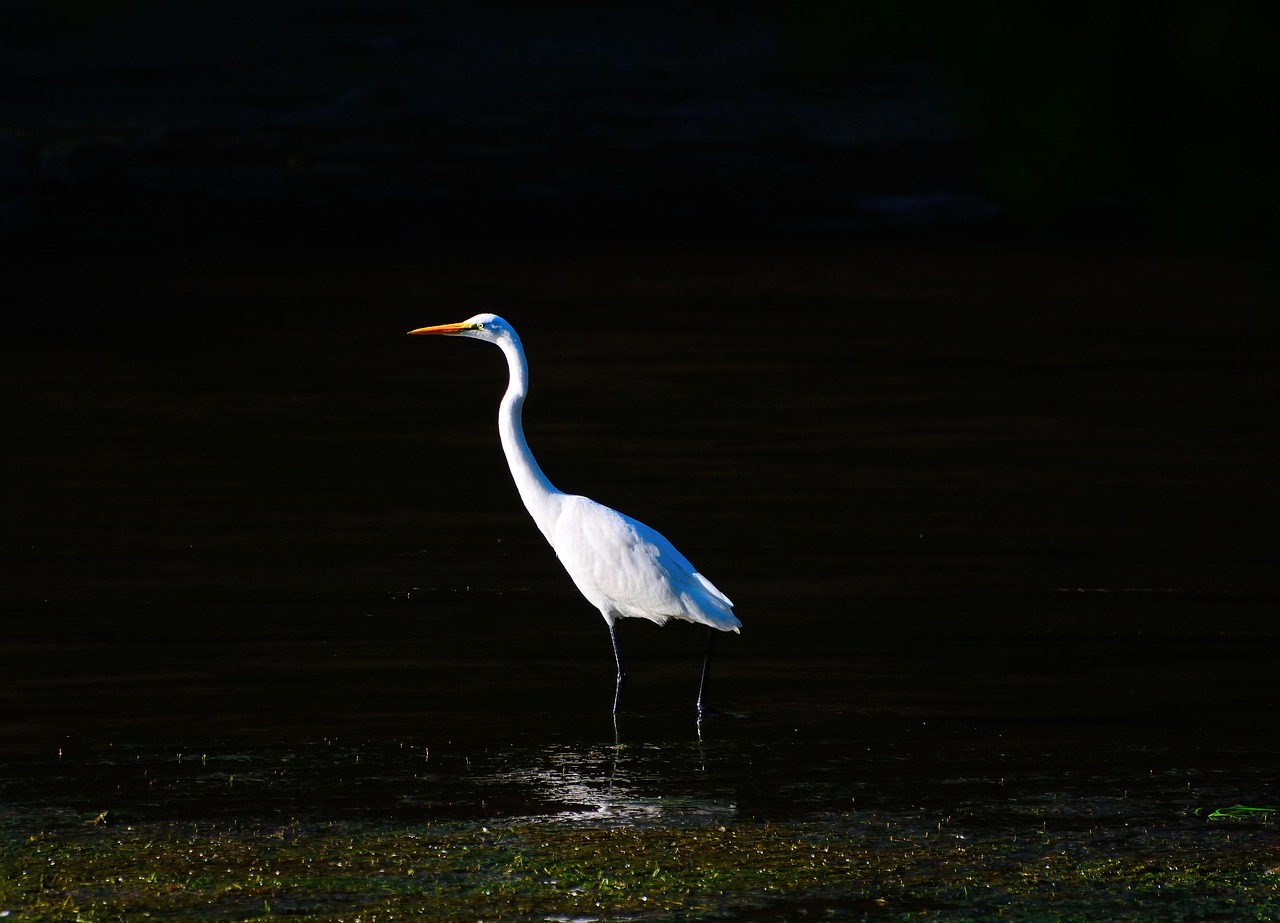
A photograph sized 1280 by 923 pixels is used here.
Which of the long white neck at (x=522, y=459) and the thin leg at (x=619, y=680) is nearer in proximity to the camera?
the thin leg at (x=619, y=680)

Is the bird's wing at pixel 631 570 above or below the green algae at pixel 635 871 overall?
above

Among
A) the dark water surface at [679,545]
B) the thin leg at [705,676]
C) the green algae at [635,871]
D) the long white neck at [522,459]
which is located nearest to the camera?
the green algae at [635,871]

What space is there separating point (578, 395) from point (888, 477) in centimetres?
376

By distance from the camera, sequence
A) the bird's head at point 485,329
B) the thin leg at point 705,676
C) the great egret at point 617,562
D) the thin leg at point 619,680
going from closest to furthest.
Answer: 1. the thin leg at point 705,676
2. the great egret at point 617,562
3. the thin leg at point 619,680
4. the bird's head at point 485,329

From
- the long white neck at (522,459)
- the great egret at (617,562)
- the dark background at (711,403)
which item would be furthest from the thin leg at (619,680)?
the long white neck at (522,459)

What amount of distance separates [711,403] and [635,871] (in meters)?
9.46

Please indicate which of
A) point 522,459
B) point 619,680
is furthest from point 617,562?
point 522,459

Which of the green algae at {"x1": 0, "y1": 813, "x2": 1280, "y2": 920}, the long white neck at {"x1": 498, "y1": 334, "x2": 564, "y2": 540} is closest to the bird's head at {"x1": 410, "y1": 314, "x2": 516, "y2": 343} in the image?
the long white neck at {"x1": 498, "y1": 334, "x2": 564, "y2": 540}

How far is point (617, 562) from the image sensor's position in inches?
304

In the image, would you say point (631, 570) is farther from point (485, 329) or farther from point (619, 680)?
point (485, 329)

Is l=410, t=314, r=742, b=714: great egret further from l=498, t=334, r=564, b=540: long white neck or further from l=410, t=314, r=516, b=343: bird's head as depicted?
l=410, t=314, r=516, b=343: bird's head

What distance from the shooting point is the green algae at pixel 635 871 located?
5.60m

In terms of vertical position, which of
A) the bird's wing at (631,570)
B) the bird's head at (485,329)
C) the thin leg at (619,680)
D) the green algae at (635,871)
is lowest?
the green algae at (635,871)

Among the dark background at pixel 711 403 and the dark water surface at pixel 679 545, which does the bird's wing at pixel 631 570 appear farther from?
the dark background at pixel 711 403
